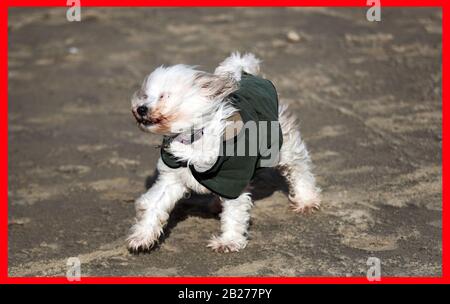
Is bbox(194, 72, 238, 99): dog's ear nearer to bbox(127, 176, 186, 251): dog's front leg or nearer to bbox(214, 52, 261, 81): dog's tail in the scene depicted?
bbox(214, 52, 261, 81): dog's tail

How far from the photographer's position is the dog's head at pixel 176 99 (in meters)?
4.34

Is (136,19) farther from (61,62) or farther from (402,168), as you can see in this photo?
(402,168)

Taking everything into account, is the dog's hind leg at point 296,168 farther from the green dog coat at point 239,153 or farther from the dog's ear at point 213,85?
the dog's ear at point 213,85

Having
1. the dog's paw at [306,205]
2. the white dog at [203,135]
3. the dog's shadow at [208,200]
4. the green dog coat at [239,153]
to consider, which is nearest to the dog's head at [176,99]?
the white dog at [203,135]

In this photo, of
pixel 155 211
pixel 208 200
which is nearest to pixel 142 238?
pixel 155 211

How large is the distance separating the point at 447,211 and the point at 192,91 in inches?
95.3

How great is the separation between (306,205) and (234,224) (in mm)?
842

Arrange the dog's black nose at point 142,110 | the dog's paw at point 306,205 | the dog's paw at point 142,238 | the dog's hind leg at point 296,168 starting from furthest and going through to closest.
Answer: the dog's paw at point 306,205 < the dog's hind leg at point 296,168 < the dog's paw at point 142,238 < the dog's black nose at point 142,110

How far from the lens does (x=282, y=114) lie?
5430 millimetres

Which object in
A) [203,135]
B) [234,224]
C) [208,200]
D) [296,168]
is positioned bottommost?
[208,200]

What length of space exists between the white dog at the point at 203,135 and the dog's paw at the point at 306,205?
450 mm

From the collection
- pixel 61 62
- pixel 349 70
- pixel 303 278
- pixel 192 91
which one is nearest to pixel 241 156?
pixel 192 91

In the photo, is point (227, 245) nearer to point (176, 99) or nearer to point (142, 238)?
point (142, 238)

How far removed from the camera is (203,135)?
179 inches
